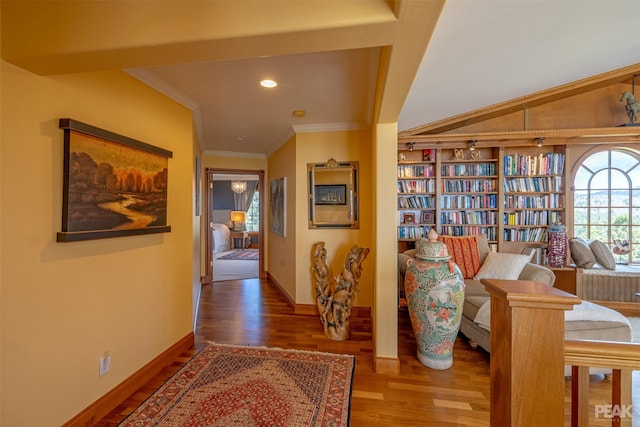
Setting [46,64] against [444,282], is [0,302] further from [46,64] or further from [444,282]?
[444,282]

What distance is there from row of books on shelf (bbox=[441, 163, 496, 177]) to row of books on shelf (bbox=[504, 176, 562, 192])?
25cm

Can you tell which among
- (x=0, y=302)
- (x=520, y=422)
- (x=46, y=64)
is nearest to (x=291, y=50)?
(x=46, y=64)

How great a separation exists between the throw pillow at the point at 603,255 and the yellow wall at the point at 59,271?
16.4ft

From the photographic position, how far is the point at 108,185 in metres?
1.73

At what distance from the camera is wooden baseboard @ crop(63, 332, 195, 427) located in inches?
64.4

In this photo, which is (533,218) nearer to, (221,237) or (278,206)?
Result: (278,206)

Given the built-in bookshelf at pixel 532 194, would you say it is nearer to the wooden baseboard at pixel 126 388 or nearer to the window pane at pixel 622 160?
the window pane at pixel 622 160

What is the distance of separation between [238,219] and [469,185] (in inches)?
296

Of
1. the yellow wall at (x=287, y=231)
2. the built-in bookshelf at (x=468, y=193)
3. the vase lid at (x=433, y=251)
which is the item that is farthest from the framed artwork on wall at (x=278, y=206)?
the built-in bookshelf at (x=468, y=193)

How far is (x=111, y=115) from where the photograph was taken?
1.80 m

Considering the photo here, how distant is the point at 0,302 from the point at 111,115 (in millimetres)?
1182

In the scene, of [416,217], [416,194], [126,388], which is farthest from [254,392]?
[416,194]

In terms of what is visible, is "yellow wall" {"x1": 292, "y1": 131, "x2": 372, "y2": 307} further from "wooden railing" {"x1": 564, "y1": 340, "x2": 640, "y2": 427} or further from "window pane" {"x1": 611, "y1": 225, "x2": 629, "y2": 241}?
"window pane" {"x1": 611, "y1": 225, "x2": 629, "y2": 241}

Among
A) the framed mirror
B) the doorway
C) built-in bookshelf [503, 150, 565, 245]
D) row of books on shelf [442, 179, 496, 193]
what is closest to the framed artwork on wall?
the framed mirror
